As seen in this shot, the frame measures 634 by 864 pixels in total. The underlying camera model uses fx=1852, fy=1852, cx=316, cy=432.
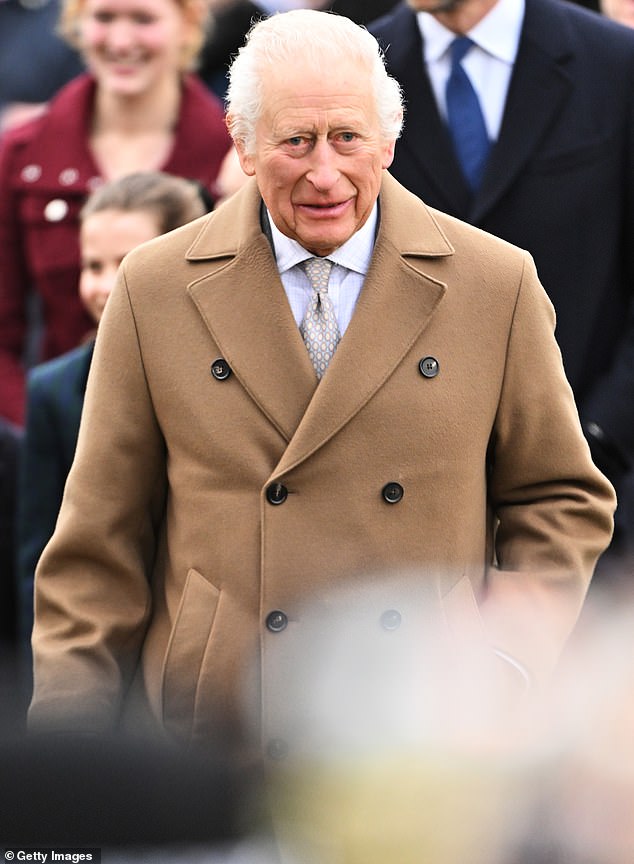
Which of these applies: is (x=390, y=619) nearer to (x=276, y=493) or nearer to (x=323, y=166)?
(x=276, y=493)

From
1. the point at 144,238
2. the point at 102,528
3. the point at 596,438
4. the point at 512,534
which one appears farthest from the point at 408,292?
the point at 144,238

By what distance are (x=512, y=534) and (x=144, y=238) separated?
162 centimetres

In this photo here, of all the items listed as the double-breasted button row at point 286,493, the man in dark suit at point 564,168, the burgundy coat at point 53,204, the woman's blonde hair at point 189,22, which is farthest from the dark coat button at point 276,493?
the woman's blonde hair at point 189,22

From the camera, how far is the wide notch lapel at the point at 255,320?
320cm

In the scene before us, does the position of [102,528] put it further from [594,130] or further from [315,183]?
[594,130]

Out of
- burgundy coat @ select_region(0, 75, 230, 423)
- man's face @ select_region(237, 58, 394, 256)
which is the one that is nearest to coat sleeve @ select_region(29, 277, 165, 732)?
man's face @ select_region(237, 58, 394, 256)

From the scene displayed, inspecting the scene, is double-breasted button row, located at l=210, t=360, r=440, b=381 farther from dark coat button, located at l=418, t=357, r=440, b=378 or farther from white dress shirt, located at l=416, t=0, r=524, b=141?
white dress shirt, located at l=416, t=0, r=524, b=141

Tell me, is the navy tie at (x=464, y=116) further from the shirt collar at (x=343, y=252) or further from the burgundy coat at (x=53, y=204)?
the shirt collar at (x=343, y=252)

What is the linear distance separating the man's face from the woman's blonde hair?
218cm

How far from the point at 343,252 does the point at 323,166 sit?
224mm

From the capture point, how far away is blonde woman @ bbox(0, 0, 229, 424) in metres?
5.15

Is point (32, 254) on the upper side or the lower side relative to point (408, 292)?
lower

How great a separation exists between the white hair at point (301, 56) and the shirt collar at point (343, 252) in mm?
188

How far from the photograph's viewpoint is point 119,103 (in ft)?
17.2
